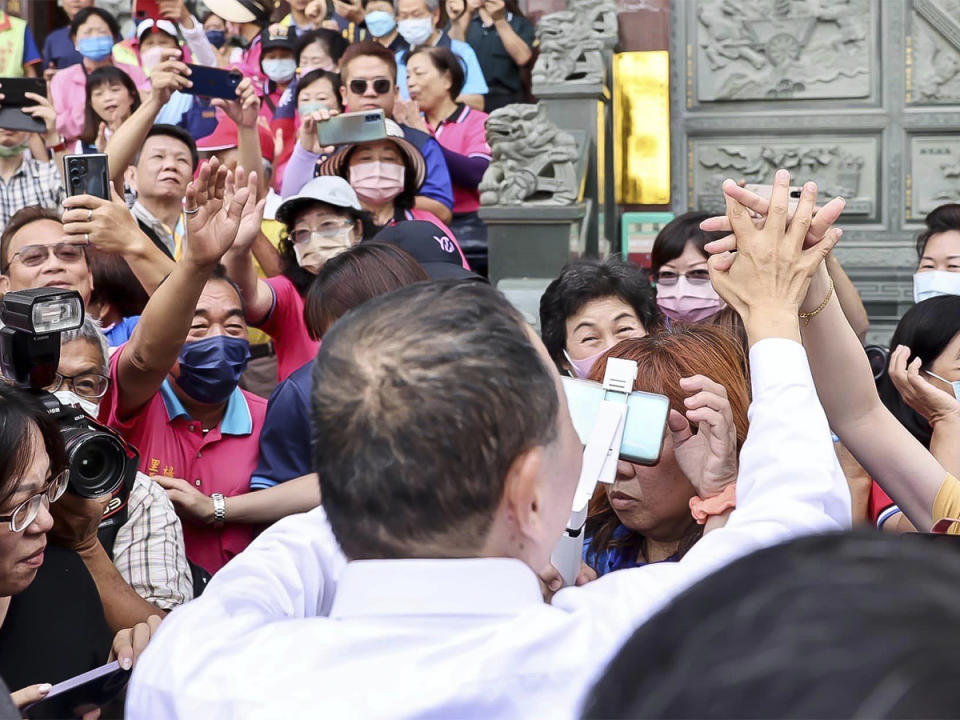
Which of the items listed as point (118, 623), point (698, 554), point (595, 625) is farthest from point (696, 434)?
point (118, 623)

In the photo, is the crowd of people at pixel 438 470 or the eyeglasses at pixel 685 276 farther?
the eyeglasses at pixel 685 276

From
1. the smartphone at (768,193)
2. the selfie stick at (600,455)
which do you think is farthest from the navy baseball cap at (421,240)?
the selfie stick at (600,455)

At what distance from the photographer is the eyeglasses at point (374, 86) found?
19.5 feet

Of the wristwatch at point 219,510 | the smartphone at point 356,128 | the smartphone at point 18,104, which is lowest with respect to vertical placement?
the wristwatch at point 219,510

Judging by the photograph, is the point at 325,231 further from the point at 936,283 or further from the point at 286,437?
the point at 936,283

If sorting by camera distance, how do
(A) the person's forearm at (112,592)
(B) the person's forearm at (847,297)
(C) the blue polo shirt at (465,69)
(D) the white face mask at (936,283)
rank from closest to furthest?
1. (A) the person's forearm at (112,592)
2. (B) the person's forearm at (847,297)
3. (D) the white face mask at (936,283)
4. (C) the blue polo shirt at (465,69)

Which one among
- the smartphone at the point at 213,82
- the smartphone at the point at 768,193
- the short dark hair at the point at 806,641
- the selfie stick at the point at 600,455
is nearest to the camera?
the short dark hair at the point at 806,641

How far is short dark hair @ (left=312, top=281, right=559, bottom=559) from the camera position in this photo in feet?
4.31

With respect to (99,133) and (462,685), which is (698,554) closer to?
(462,685)

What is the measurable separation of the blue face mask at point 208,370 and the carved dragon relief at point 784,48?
19.4 ft

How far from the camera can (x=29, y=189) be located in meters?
6.25

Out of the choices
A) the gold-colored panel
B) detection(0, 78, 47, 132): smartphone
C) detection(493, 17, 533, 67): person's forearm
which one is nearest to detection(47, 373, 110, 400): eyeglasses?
detection(0, 78, 47, 132): smartphone

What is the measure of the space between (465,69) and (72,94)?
2.75 metres

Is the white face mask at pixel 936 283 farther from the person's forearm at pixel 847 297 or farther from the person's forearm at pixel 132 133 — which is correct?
the person's forearm at pixel 132 133
